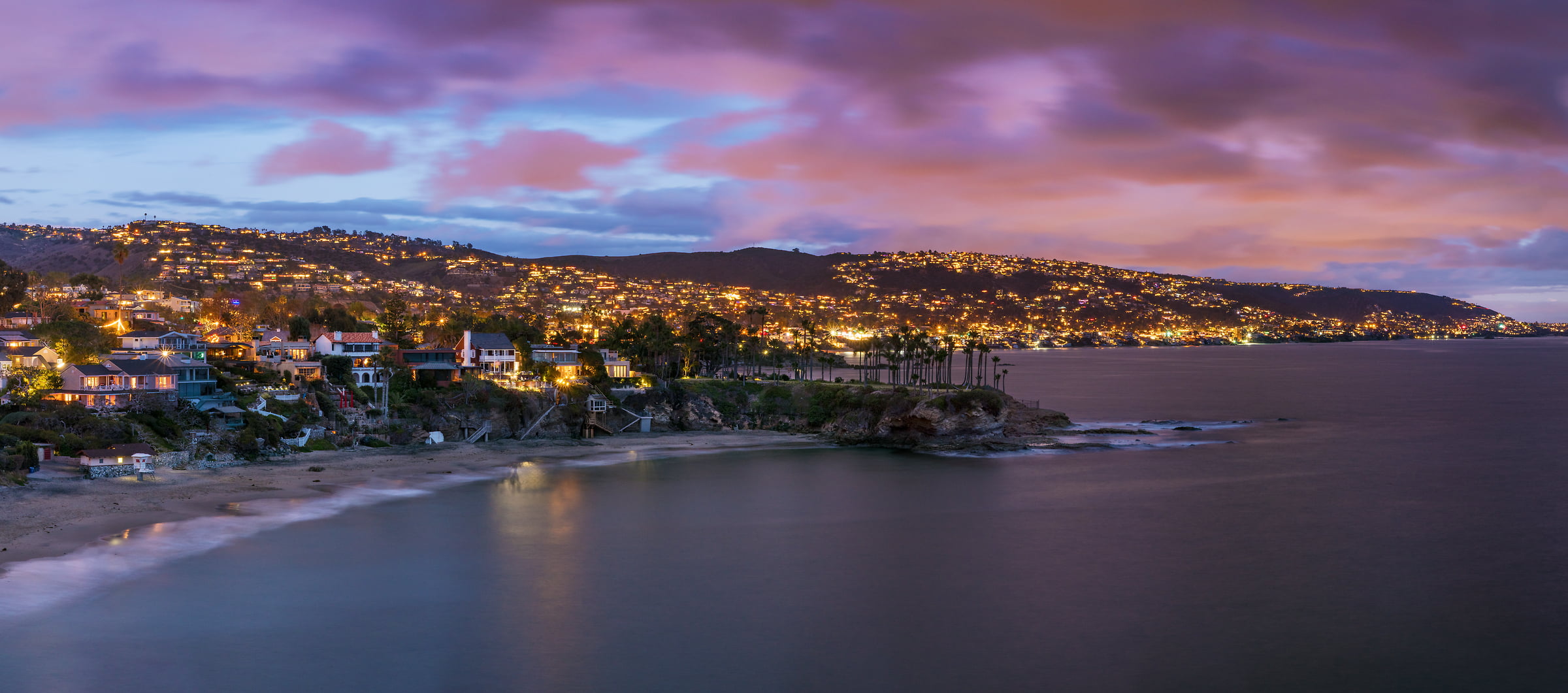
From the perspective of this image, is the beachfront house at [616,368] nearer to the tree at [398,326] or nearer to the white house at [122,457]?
the tree at [398,326]

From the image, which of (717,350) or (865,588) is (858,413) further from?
(865,588)

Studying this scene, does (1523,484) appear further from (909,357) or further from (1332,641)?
(909,357)

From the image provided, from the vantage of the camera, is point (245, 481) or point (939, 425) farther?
point (939, 425)

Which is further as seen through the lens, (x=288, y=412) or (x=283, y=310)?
(x=283, y=310)

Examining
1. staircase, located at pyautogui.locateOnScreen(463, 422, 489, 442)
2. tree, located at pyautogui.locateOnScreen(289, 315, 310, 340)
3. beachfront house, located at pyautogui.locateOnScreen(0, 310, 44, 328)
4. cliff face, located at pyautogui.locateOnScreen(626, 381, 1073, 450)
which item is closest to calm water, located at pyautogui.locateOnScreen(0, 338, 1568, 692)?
cliff face, located at pyautogui.locateOnScreen(626, 381, 1073, 450)

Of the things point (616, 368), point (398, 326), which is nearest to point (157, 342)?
point (398, 326)

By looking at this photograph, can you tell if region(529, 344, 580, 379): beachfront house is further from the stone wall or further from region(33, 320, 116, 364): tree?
region(33, 320, 116, 364): tree

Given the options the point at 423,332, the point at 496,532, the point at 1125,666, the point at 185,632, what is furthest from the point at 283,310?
the point at 1125,666
